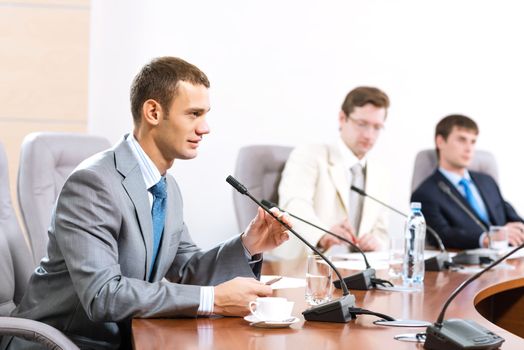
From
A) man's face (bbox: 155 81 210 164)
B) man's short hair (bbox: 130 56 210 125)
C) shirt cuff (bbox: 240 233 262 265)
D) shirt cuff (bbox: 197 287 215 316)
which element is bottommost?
shirt cuff (bbox: 197 287 215 316)

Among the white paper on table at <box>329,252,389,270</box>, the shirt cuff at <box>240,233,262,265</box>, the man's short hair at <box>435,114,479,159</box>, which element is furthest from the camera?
the man's short hair at <box>435,114,479,159</box>

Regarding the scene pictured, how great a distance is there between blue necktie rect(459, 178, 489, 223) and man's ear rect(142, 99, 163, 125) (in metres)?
2.75

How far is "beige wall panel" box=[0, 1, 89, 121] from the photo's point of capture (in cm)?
434

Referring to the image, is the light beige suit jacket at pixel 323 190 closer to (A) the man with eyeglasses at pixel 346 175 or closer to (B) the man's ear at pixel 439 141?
(A) the man with eyeglasses at pixel 346 175

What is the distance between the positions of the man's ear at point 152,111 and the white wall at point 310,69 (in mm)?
2469

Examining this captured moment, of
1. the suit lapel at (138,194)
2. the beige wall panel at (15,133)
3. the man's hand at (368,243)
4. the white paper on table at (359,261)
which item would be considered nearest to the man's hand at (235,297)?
the suit lapel at (138,194)

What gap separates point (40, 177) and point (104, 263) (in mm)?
1286

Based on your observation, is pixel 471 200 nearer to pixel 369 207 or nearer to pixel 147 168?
pixel 369 207

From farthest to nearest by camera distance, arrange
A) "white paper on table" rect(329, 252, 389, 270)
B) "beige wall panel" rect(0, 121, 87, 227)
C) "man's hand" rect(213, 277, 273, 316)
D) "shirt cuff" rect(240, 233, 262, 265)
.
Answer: "beige wall panel" rect(0, 121, 87, 227)
"white paper on table" rect(329, 252, 389, 270)
"shirt cuff" rect(240, 233, 262, 265)
"man's hand" rect(213, 277, 273, 316)

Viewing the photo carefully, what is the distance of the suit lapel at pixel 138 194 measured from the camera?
2.14 m

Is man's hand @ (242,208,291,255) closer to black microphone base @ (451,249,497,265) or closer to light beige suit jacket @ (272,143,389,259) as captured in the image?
black microphone base @ (451,249,497,265)

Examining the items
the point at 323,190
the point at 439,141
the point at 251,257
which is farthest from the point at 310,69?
the point at 251,257

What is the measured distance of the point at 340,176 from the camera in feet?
13.8

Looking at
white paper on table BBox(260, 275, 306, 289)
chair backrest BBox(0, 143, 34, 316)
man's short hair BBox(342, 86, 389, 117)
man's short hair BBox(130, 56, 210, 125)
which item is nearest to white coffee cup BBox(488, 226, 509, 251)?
man's short hair BBox(342, 86, 389, 117)
